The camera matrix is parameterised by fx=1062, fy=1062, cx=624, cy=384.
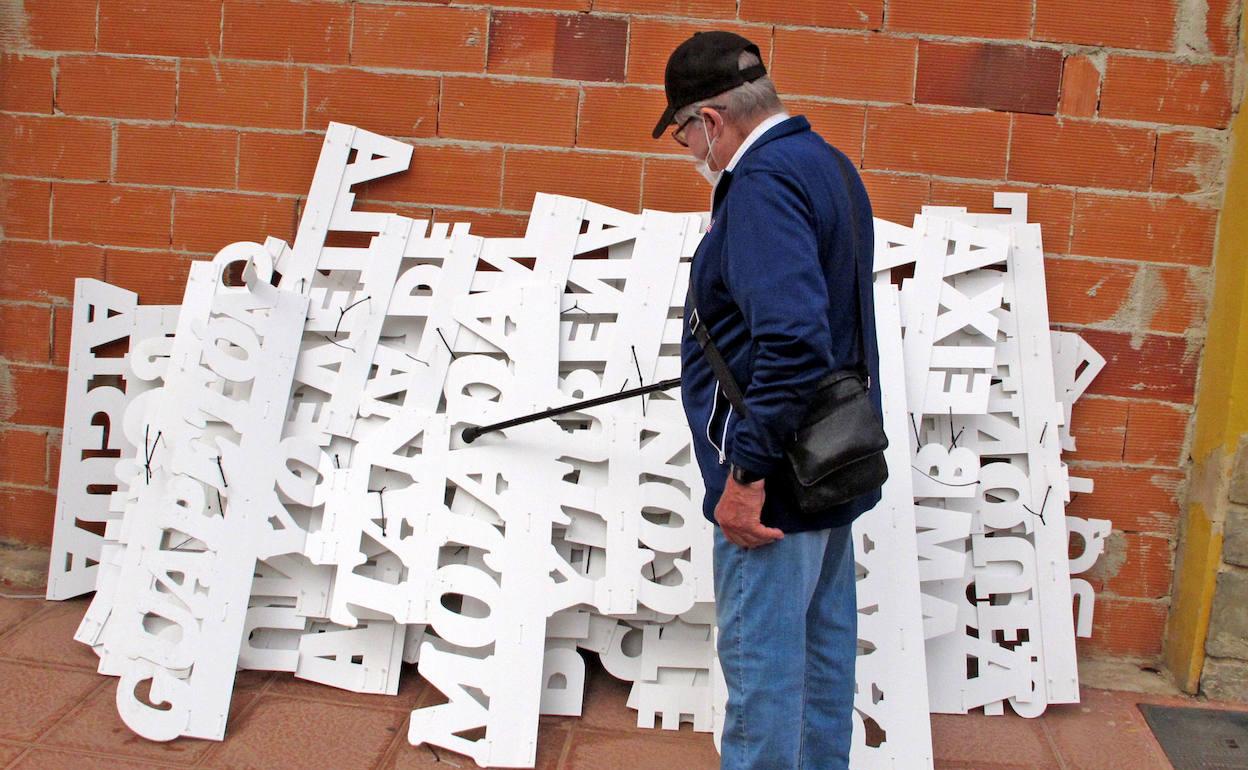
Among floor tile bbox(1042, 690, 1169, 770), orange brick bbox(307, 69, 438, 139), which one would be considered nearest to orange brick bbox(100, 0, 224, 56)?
orange brick bbox(307, 69, 438, 139)

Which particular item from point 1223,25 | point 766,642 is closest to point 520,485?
point 766,642

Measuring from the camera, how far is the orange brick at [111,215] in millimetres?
3225

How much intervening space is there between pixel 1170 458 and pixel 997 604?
2.25ft

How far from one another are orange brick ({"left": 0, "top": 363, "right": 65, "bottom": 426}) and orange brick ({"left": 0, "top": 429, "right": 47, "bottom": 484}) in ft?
0.15

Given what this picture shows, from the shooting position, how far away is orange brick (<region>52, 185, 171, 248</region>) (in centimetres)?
322

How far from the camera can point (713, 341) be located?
76.5 inches

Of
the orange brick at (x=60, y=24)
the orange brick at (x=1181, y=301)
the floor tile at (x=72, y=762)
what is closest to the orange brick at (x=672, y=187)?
the orange brick at (x=1181, y=301)

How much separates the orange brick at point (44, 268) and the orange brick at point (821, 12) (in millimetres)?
2110

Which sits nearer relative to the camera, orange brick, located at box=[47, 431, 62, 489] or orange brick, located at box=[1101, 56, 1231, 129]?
orange brick, located at box=[1101, 56, 1231, 129]

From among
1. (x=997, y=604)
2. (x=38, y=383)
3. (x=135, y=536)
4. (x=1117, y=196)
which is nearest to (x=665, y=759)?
(x=997, y=604)

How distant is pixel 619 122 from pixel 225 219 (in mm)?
1225

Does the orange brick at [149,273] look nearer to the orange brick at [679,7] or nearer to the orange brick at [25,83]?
the orange brick at [25,83]

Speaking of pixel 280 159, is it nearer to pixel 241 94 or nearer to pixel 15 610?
pixel 241 94

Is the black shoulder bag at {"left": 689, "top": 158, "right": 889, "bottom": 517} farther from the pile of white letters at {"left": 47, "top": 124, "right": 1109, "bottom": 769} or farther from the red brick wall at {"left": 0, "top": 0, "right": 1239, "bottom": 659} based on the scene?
the red brick wall at {"left": 0, "top": 0, "right": 1239, "bottom": 659}
